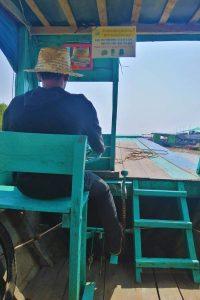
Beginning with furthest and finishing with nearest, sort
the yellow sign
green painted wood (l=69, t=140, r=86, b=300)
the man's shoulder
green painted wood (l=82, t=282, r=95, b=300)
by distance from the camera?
the yellow sign, green painted wood (l=82, t=282, r=95, b=300), the man's shoulder, green painted wood (l=69, t=140, r=86, b=300)

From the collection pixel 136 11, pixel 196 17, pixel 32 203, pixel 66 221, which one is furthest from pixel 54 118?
pixel 196 17

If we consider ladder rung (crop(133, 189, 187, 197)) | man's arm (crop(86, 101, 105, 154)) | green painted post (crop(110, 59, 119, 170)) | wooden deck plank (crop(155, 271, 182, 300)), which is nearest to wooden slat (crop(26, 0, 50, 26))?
green painted post (crop(110, 59, 119, 170))

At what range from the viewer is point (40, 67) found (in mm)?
2656

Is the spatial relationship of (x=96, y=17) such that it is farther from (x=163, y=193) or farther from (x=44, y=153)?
(x=44, y=153)

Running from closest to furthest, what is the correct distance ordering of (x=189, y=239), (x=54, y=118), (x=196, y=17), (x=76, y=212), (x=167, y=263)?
(x=76, y=212)
(x=54, y=118)
(x=167, y=263)
(x=189, y=239)
(x=196, y=17)

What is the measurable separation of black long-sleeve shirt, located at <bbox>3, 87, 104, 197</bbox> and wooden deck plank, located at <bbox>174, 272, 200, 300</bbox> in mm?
1580

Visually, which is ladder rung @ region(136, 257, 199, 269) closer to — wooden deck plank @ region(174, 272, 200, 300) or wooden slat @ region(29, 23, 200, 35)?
wooden deck plank @ region(174, 272, 200, 300)

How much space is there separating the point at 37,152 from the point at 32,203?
369mm

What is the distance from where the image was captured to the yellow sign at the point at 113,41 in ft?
13.6

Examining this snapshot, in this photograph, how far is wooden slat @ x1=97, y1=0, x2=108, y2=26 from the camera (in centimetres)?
376

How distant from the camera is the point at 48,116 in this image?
252 centimetres

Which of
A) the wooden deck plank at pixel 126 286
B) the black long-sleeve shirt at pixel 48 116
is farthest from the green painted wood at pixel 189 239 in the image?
the black long-sleeve shirt at pixel 48 116

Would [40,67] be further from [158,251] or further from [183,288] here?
[158,251]

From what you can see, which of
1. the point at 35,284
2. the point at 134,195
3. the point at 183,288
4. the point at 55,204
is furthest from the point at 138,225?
the point at 55,204
